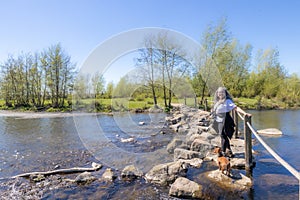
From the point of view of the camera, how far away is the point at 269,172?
494cm

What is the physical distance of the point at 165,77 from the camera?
68.7 feet

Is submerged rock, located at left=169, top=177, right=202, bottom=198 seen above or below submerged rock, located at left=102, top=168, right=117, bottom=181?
above

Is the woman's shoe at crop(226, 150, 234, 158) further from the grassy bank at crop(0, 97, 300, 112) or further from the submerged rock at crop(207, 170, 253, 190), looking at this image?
the grassy bank at crop(0, 97, 300, 112)

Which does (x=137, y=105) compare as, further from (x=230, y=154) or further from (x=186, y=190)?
(x=186, y=190)

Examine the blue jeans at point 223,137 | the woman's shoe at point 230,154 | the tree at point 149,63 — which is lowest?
the woman's shoe at point 230,154

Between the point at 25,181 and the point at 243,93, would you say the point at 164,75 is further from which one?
the point at 25,181

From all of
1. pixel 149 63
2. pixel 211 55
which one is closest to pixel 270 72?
pixel 211 55

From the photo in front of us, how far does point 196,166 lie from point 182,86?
51.3 ft

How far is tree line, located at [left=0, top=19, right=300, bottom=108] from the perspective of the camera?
63.8ft

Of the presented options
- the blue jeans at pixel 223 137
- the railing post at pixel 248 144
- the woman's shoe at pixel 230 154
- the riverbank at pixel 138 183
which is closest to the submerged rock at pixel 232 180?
the riverbank at pixel 138 183

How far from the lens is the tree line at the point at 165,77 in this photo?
19438 millimetres

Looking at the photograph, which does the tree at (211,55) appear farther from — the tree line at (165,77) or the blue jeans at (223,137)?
the blue jeans at (223,137)

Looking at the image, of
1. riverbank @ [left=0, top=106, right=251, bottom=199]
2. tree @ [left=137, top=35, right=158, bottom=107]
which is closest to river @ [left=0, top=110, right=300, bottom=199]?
riverbank @ [left=0, top=106, right=251, bottom=199]

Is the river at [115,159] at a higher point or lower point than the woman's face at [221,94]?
lower
